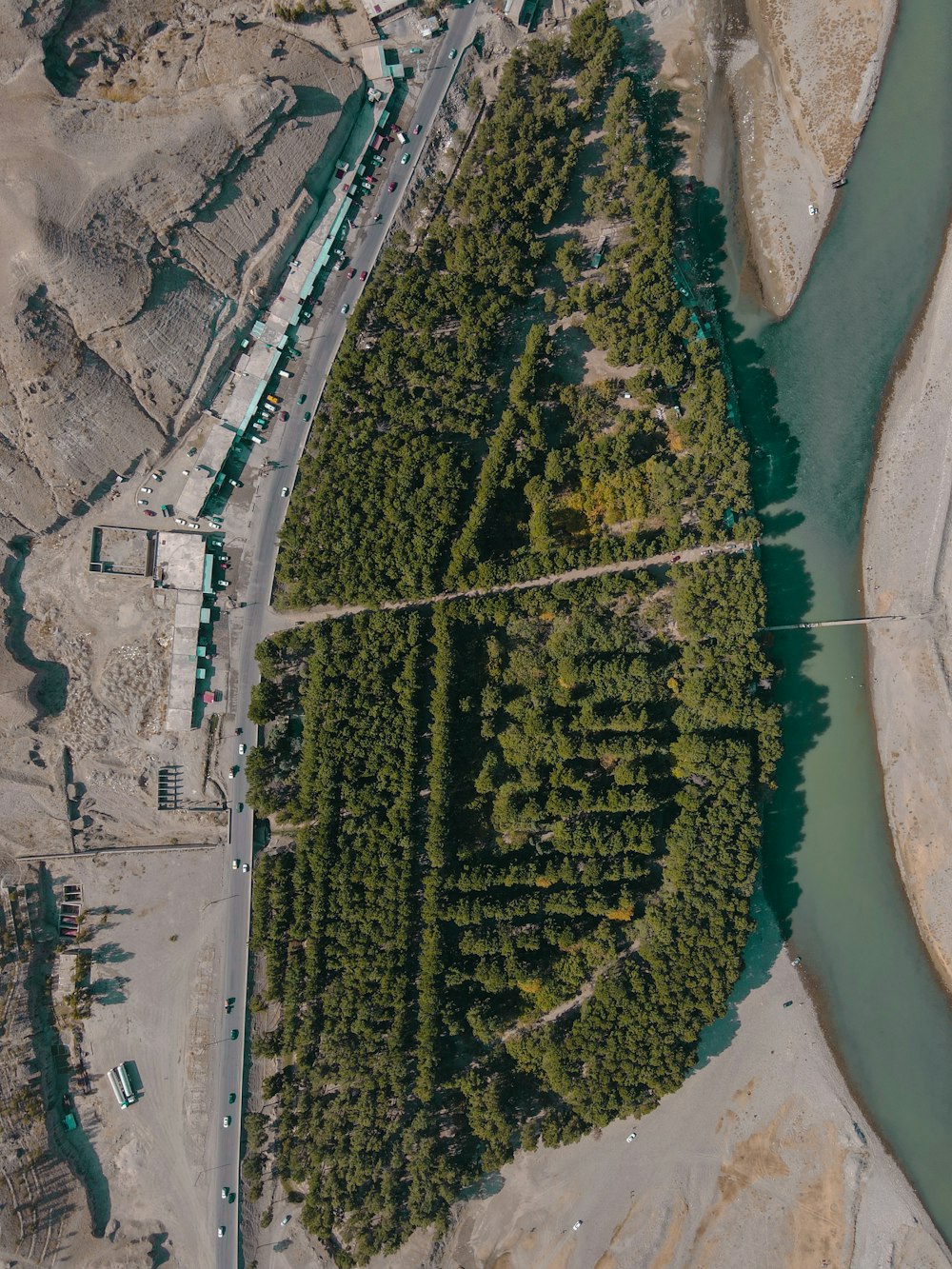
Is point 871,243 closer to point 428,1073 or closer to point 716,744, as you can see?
point 716,744

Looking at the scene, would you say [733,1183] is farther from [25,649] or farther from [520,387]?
[25,649]

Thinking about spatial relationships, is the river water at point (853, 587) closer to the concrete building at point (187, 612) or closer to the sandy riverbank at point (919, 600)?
the sandy riverbank at point (919, 600)

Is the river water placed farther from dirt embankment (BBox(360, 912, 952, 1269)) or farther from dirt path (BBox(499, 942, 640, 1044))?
dirt path (BBox(499, 942, 640, 1044))

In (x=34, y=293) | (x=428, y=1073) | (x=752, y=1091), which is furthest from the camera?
(x=752, y=1091)

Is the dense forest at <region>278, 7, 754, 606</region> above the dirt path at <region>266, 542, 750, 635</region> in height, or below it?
above

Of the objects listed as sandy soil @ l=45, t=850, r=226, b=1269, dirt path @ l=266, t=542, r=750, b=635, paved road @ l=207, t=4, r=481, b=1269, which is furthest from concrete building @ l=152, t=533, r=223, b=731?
sandy soil @ l=45, t=850, r=226, b=1269

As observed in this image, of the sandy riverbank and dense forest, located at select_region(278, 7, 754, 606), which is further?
the sandy riverbank

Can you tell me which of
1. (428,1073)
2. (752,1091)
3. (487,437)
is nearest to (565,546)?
(487,437)
